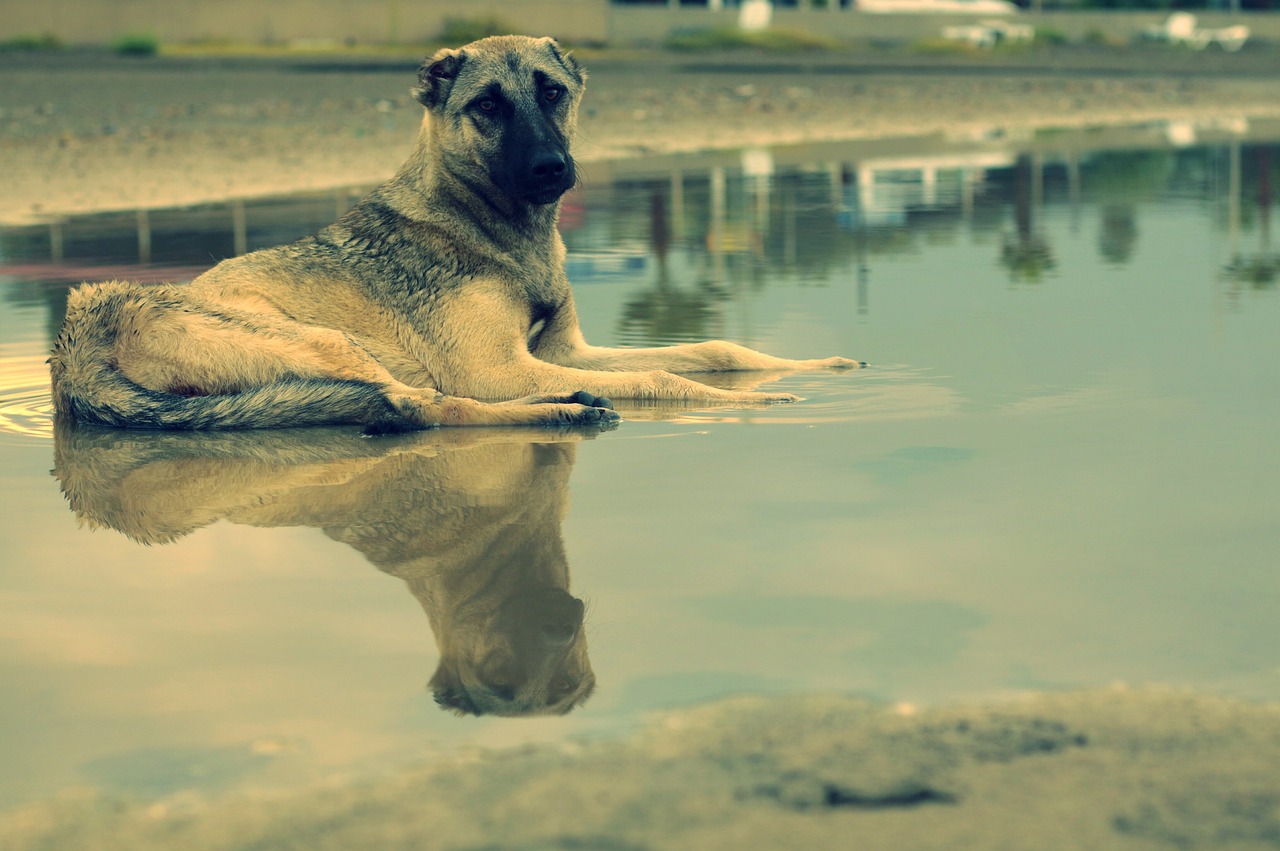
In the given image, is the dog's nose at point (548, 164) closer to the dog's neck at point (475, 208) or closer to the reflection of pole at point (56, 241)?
the dog's neck at point (475, 208)

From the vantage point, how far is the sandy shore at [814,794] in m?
2.76

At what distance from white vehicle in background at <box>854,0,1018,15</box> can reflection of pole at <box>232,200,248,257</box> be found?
124ft

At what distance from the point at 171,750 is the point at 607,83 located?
27.9 meters

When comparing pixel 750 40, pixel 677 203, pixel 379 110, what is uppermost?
pixel 750 40

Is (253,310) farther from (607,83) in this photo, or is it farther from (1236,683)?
(607,83)

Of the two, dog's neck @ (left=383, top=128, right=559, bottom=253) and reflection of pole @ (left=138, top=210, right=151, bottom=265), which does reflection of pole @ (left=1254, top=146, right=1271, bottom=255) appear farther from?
reflection of pole @ (left=138, top=210, right=151, bottom=265)

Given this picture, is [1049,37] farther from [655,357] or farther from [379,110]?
[655,357]

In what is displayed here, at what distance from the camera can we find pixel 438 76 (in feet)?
22.1

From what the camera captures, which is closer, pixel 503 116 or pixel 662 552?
pixel 662 552

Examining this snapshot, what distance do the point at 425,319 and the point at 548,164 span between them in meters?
0.72

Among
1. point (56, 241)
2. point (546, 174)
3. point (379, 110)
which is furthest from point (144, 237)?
point (379, 110)

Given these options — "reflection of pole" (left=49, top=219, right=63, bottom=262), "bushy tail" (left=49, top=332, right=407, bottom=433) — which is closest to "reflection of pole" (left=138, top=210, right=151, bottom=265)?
"reflection of pole" (left=49, top=219, right=63, bottom=262)

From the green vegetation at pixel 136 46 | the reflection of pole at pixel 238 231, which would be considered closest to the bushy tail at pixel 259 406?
the reflection of pole at pixel 238 231

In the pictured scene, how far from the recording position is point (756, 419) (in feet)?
20.1
